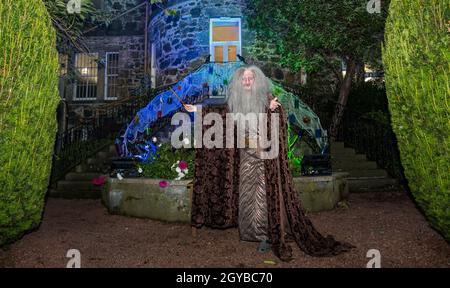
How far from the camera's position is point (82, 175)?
889 cm

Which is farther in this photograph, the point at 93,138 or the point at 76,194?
the point at 93,138

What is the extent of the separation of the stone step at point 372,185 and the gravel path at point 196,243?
195 cm

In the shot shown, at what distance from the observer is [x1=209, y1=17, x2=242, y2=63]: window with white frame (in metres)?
12.2

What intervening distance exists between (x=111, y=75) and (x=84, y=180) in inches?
341

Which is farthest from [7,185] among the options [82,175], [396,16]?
[82,175]

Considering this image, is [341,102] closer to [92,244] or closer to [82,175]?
[82,175]

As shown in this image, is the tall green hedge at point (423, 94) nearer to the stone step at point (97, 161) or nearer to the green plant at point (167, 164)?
the green plant at point (167, 164)

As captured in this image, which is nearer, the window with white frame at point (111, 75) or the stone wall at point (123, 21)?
the stone wall at point (123, 21)

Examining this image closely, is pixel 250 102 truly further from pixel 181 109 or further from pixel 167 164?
pixel 181 109

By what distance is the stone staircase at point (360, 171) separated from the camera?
8344 millimetres

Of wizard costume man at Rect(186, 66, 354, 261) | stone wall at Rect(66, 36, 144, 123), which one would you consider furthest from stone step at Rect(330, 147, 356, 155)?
stone wall at Rect(66, 36, 144, 123)

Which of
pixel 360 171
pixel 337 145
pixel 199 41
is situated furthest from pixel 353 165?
pixel 199 41

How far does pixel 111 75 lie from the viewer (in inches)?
632

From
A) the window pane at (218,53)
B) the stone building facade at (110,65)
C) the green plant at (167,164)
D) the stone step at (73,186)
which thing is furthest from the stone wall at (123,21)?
the green plant at (167,164)
